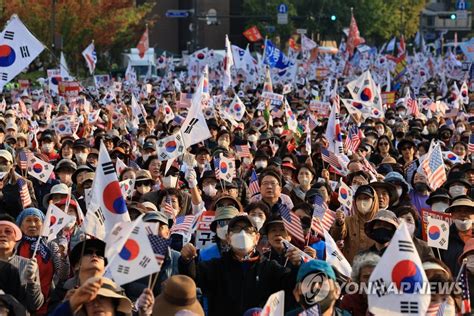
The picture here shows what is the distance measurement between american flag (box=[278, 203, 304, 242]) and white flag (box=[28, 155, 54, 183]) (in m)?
4.52

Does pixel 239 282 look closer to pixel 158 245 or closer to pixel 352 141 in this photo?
pixel 158 245

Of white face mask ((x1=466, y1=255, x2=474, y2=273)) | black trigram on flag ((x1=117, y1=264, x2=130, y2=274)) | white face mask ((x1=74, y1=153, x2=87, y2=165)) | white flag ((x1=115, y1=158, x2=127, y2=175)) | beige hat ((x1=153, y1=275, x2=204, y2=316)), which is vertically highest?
black trigram on flag ((x1=117, y1=264, x2=130, y2=274))

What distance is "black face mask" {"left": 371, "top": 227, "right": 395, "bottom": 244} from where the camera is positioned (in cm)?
805

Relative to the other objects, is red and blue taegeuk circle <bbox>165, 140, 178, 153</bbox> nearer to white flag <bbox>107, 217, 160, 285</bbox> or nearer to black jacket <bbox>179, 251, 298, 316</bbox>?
black jacket <bbox>179, 251, 298, 316</bbox>

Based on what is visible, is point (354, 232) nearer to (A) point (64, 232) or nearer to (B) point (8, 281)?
(A) point (64, 232)

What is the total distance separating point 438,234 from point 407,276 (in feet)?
10.9

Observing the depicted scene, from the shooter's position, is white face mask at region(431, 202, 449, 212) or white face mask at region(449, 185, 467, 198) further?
white face mask at region(449, 185, 467, 198)

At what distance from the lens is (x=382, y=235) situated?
319 inches

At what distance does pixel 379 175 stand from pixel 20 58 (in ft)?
15.3

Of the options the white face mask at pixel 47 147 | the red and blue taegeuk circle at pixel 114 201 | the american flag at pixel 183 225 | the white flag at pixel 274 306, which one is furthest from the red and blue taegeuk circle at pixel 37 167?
the white flag at pixel 274 306

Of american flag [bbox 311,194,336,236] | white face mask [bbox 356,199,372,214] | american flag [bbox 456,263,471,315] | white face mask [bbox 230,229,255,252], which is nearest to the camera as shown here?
american flag [bbox 456,263,471,315]

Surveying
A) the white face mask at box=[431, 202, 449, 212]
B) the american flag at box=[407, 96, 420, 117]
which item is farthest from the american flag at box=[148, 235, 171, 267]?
the american flag at box=[407, 96, 420, 117]

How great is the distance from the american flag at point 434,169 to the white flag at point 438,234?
133 inches

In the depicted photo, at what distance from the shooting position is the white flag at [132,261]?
622 cm
